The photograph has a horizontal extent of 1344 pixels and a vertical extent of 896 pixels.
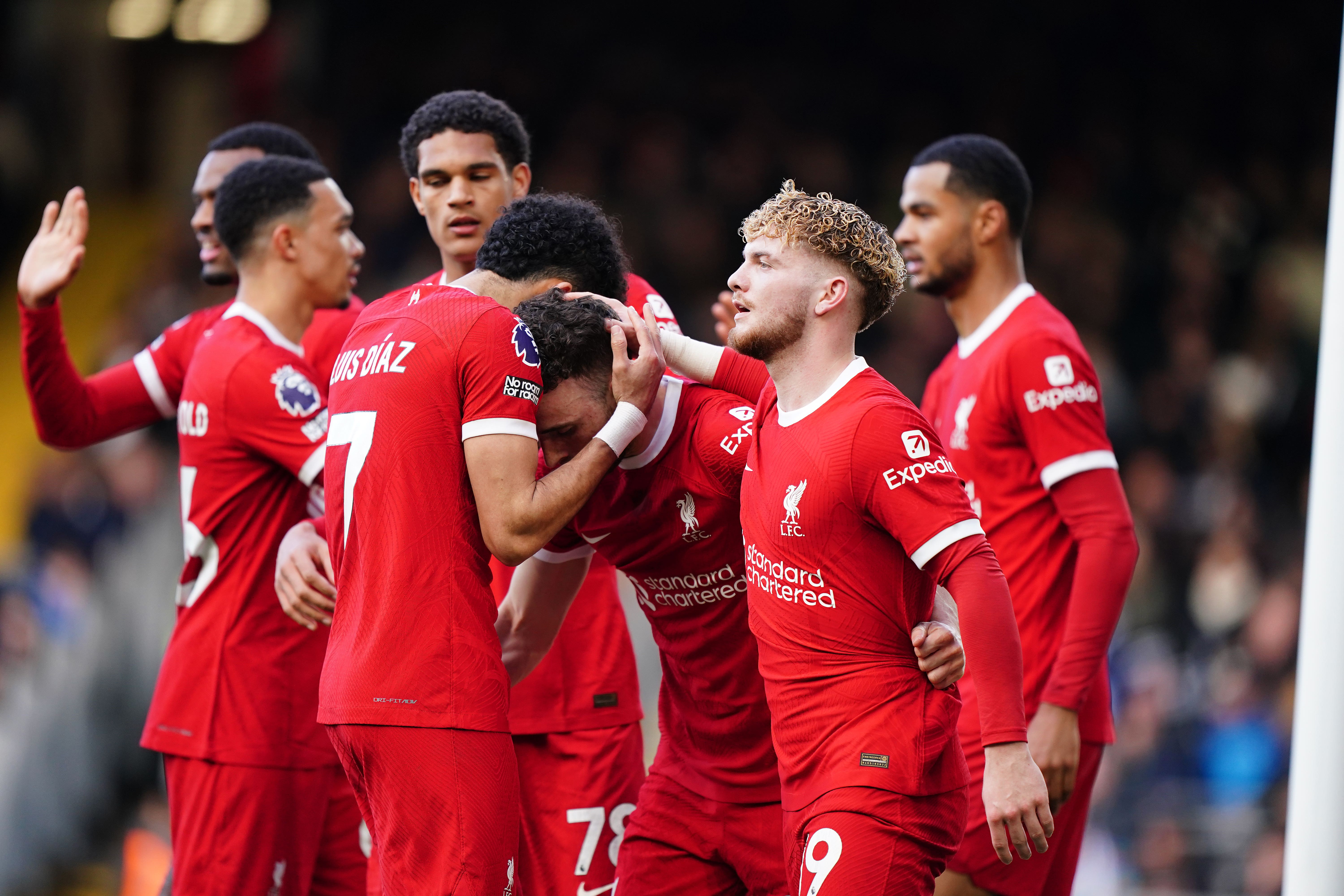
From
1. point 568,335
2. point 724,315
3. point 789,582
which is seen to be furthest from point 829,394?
point 724,315

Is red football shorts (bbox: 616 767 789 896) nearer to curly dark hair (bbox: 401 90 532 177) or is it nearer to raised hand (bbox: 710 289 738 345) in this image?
raised hand (bbox: 710 289 738 345)

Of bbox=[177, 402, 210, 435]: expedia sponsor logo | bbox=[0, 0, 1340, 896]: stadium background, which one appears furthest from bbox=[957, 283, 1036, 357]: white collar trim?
bbox=[0, 0, 1340, 896]: stadium background

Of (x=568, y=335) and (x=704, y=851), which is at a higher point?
(x=568, y=335)

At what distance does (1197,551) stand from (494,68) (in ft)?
27.0

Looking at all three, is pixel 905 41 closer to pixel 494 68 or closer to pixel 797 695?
pixel 494 68

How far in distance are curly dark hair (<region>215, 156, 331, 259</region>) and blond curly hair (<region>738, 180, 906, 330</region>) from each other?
195 cm

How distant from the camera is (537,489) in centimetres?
355

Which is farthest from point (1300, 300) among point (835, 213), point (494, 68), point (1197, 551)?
point (835, 213)

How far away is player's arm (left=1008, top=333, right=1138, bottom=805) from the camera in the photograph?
450cm

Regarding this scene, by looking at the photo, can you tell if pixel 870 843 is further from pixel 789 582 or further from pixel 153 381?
pixel 153 381

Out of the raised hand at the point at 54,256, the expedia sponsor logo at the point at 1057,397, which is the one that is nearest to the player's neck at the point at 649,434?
the expedia sponsor logo at the point at 1057,397

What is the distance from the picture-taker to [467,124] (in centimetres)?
501

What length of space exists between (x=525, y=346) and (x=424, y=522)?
0.49 metres

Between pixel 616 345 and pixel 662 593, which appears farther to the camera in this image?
pixel 662 593
